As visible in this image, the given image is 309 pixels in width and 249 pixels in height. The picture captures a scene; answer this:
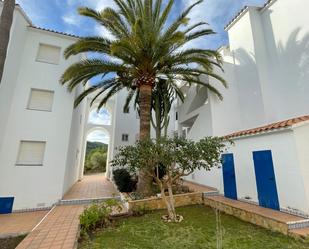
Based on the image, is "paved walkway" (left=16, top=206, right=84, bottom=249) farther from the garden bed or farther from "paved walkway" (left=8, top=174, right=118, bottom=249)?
the garden bed

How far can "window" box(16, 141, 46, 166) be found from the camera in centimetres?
1115

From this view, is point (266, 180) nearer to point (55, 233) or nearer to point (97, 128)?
point (55, 233)

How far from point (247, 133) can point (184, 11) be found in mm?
7982

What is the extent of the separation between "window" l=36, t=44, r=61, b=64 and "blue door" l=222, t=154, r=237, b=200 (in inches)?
534

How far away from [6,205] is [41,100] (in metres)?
6.61

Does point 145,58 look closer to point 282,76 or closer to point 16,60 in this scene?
point 16,60

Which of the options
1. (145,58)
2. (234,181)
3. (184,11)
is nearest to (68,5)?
(145,58)

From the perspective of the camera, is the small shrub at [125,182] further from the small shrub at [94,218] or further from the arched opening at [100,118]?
the arched opening at [100,118]

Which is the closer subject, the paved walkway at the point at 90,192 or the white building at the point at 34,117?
the white building at the point at 34,117

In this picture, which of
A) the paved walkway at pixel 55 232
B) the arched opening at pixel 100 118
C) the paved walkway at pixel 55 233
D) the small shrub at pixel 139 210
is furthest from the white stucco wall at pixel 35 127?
the arched opening at pixel 100 118

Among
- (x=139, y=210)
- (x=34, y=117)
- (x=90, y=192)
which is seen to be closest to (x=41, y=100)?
(x=34, y=117)

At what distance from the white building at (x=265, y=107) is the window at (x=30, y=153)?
1189cm

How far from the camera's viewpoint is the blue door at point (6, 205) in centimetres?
1025

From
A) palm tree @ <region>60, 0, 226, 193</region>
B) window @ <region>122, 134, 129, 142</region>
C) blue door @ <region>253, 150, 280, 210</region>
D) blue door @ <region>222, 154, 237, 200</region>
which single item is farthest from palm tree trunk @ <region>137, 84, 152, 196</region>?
window @ <region>122, 134, 129, 142</region>
